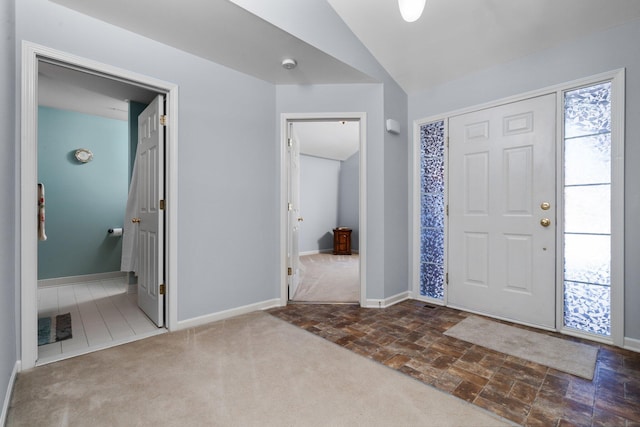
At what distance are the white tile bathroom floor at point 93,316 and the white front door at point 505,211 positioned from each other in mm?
2947

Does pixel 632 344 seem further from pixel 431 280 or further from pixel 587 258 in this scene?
pixel 431 280

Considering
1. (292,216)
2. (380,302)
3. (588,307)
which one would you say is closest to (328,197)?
(292,216)

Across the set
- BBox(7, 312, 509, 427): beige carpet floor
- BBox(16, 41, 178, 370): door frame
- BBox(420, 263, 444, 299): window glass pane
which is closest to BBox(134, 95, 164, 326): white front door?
BBox(7, 312, 509, 427): beige carpet floor

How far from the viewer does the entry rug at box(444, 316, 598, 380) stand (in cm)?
199

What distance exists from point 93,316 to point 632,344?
4.45m

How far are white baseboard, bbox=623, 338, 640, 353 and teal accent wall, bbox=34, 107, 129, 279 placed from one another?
227 inches

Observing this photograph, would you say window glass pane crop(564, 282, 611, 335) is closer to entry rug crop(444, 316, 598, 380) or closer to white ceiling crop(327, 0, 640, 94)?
entry rug crop(444, 316, 598, 380)

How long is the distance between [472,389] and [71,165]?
5.30 meters

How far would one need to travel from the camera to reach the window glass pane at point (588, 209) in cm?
234

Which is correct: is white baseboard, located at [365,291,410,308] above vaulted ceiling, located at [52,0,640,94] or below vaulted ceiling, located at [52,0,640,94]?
below

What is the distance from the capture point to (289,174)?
10.9 ft

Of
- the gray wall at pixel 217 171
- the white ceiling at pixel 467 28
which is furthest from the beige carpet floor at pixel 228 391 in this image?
the white ceiling at pixel 467 28

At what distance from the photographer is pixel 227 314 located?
2875 mm

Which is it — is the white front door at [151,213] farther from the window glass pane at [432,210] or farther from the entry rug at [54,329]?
the window glass pane at [432,210]
